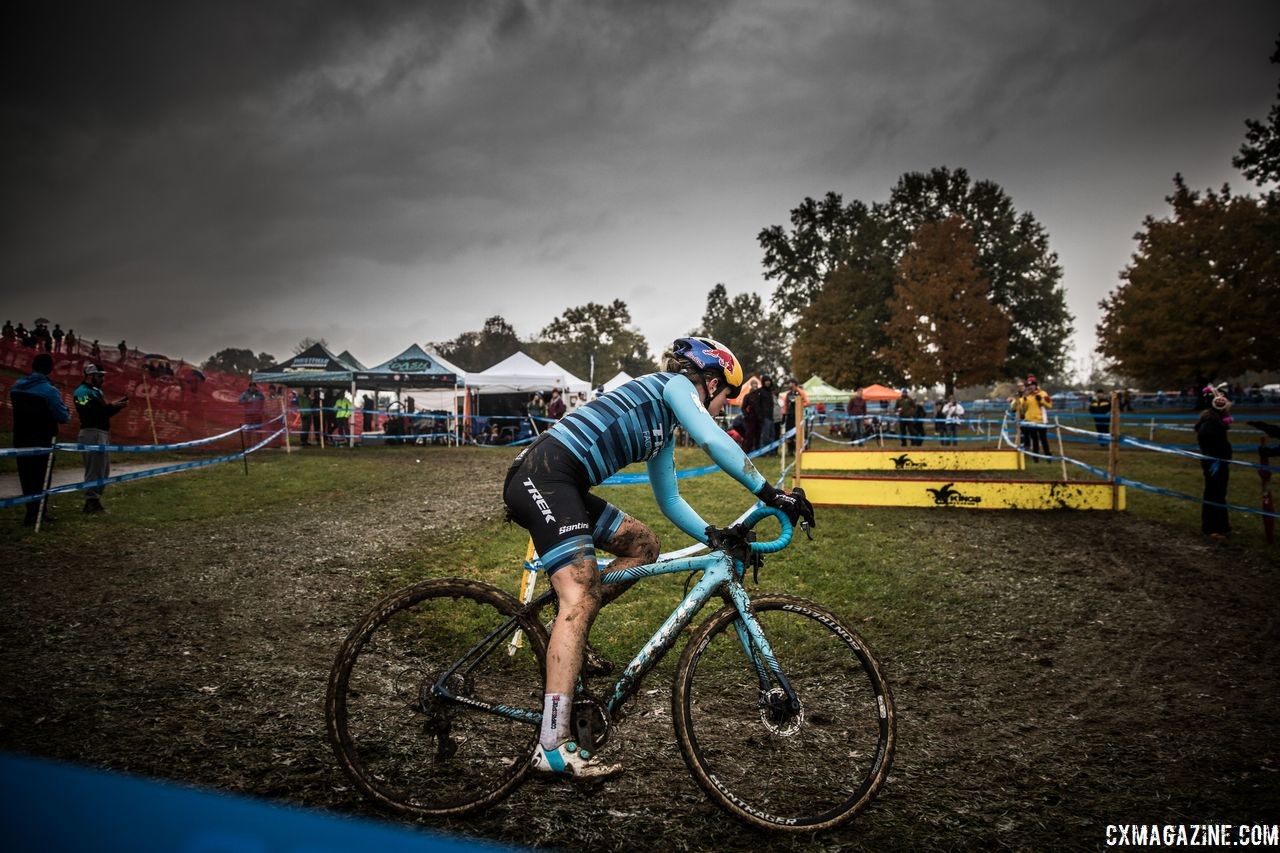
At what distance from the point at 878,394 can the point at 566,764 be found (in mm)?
44871

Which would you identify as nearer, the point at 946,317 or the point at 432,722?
the point at 432,722

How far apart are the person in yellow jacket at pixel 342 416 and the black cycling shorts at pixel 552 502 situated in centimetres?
2030

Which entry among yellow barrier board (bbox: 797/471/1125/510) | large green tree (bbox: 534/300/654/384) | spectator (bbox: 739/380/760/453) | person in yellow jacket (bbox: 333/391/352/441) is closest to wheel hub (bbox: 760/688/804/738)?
yellow barrier board (bbox: 797/471/1125/510)

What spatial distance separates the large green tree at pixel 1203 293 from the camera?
1230 inches

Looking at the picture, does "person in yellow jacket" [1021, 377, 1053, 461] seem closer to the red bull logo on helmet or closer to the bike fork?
the red bull logo on helmet

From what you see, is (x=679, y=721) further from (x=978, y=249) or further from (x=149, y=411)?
(x=978, y=249)

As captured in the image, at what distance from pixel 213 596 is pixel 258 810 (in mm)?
6542

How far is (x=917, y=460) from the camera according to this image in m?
14.8

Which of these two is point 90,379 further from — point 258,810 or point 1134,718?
point 1134,718

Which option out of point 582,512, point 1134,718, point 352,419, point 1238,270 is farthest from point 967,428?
point 582,512

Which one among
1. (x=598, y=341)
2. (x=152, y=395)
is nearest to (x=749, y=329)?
(x=598, y=341)

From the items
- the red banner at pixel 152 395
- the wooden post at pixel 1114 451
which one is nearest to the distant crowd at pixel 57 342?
the red banner at pixel 152 395

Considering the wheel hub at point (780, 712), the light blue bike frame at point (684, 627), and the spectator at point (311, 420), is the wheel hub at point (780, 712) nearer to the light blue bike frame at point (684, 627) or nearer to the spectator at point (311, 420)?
the light blue bike frame at point (684, 627)

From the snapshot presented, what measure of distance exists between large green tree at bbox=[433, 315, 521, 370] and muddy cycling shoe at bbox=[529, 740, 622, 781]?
401ft
